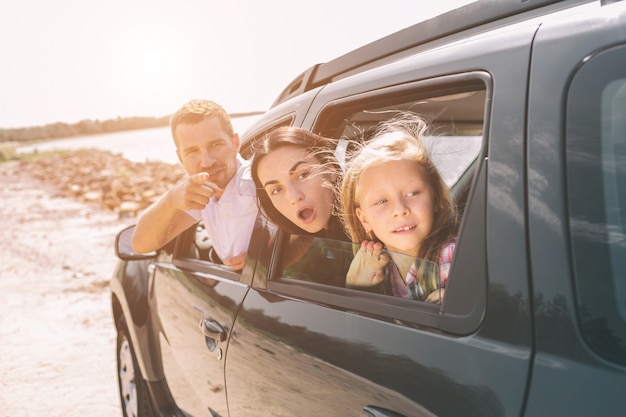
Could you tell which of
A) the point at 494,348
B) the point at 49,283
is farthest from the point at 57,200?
the point at 494,348

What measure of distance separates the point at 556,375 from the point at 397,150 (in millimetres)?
709

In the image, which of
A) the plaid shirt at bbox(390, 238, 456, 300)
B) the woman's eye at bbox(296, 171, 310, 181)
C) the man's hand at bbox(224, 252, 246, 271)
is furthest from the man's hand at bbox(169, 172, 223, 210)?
the plaid shirt at bbox(390, 238, 456, 300)

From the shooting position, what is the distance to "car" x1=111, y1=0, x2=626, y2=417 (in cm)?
97

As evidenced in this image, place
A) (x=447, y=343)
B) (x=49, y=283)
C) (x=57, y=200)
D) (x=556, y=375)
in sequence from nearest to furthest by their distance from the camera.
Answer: (x=556, y=375)
(x=447, y=343)
(x=49, y=283)
(x=57, y=200)

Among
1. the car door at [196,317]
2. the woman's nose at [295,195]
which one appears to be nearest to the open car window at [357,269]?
the woman's nose at [295,195]

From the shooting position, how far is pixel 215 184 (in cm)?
217

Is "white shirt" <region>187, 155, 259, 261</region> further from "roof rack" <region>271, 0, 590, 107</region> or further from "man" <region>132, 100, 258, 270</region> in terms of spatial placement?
"roof rack" <region>271, 0, 590, 107</region>

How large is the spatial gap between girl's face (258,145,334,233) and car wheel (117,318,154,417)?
1.73 meters

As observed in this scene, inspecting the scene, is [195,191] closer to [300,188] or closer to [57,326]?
[300,188]

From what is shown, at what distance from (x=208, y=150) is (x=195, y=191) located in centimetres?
29

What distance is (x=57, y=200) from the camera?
68.3 ft

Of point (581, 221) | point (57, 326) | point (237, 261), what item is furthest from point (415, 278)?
point (57, 326)

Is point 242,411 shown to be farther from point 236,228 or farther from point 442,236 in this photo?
point 442,236

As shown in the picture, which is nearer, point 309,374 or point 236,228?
point 309,374
